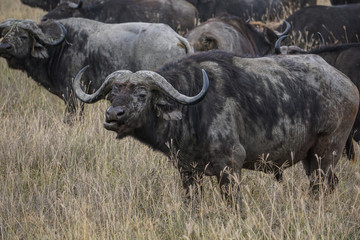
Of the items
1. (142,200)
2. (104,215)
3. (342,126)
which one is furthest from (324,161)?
(104,215)

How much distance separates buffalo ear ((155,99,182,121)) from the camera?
458cm

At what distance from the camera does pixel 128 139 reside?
6.23 meters

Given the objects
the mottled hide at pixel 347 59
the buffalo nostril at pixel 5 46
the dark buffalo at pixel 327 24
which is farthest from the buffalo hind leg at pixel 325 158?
the dark buffalo at pixel 327 24

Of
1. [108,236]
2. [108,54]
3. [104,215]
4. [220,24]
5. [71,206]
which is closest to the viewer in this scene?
[108,236]

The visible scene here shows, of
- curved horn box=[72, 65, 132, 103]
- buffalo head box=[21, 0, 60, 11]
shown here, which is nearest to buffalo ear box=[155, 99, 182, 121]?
curved horn box=[72, 65, 132, 103]

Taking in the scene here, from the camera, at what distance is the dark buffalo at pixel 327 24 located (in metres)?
10.7

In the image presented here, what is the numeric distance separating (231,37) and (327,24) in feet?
8.69

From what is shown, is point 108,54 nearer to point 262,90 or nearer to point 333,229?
point 262,90

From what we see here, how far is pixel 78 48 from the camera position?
7.99m

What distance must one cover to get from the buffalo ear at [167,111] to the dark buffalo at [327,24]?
20.8 ft

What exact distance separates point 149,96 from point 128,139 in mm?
1716

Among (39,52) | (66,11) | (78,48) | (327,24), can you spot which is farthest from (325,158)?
(66,11)

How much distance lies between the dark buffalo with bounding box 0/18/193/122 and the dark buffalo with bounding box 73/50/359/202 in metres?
2.60

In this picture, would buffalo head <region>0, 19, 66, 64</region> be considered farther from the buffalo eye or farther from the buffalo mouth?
the buffalo mouth
